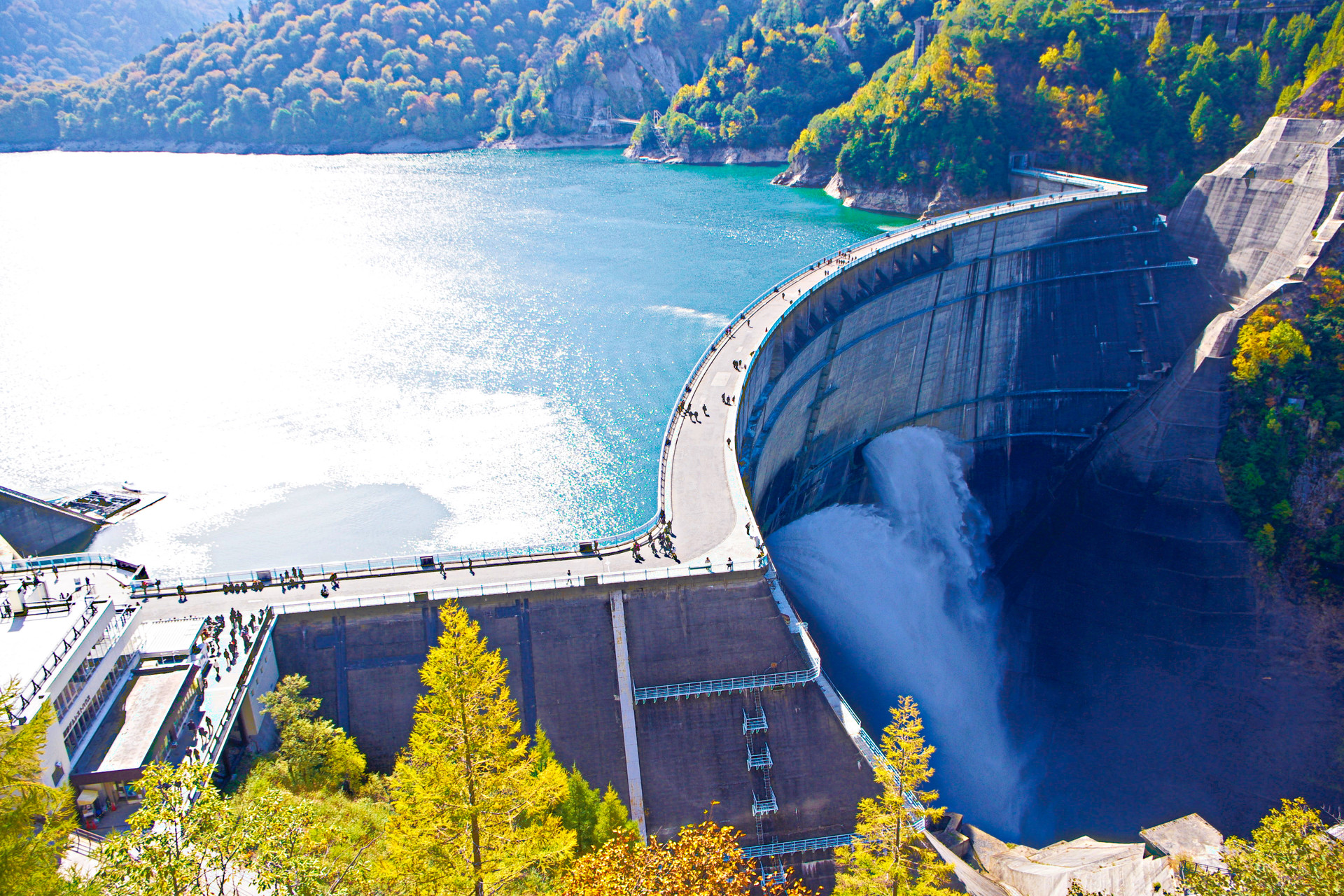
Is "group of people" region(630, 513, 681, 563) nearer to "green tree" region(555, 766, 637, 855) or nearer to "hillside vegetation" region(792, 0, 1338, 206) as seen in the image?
"green tree" region(555, 766, 637, 855)

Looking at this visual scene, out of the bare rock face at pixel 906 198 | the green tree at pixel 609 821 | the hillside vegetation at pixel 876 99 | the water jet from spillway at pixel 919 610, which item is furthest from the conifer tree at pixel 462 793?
the bare rock face at pixel 906 198

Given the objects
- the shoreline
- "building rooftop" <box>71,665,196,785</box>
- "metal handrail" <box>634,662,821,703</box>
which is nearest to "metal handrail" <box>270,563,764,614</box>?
"metal handrail" <box>634,662,821,703</box>

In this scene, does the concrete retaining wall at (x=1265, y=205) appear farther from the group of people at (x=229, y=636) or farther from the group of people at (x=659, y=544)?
the group of people at (x=229, y=636)

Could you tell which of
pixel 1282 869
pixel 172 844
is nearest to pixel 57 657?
pixel 172 844

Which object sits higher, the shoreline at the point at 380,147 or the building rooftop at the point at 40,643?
the shoreline at the point at 380,147

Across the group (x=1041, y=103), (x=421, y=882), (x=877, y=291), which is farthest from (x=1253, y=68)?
(x=421, y=882)
